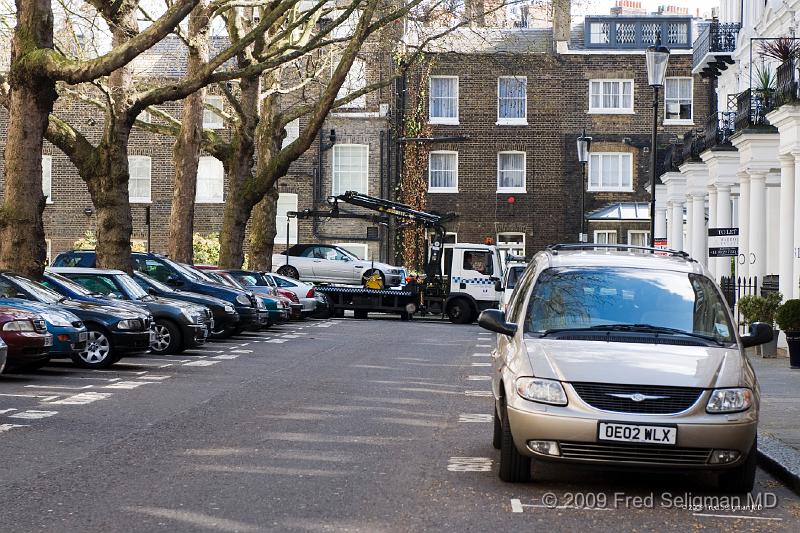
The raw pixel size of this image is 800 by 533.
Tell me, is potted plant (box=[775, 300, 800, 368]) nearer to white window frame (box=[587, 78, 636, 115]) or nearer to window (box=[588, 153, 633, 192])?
window (box=[588, 153, 633, 192])

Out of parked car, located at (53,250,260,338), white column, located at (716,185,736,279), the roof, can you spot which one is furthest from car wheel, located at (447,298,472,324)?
the roof

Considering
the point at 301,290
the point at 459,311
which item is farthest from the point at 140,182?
the point at 459,311

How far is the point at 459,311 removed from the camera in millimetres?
41156

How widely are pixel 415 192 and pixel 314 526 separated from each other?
49867mm

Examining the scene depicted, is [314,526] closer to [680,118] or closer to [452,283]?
[452,283]

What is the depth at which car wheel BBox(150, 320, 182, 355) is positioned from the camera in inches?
935

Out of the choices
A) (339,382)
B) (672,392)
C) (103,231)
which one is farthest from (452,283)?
(672,392)

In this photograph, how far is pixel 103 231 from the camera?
2909 cm

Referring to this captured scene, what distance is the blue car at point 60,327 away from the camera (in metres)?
18.6

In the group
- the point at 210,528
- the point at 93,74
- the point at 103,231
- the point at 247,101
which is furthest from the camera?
the point at 247,101

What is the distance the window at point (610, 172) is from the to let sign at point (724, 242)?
32.2 meters

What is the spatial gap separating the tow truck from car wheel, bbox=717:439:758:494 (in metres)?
30.2

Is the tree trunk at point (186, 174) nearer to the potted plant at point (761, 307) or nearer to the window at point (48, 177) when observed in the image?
the potted plant at point (761, 307)

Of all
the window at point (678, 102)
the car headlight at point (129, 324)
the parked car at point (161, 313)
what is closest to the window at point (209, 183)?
the window at point (678, 102)
